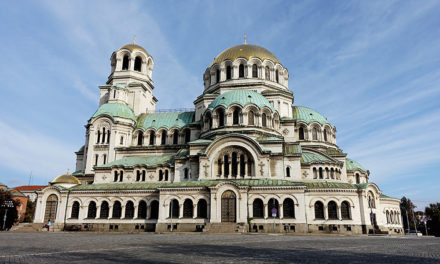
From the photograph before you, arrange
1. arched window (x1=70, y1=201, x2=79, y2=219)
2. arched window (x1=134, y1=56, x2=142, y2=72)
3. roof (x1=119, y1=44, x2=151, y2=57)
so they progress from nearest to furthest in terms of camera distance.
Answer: arched window (x1=70, y1=201, x2=79, y2=219)
roof (x1=119, y1=44, x2=151, y2=57)
arched window (x1=134, y1=56, x2=142, y2=72)

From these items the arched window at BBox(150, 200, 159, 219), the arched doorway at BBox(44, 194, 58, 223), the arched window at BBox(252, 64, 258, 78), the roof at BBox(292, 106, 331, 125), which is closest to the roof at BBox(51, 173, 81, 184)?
the arched doorway at BBox(44, 194, 58, 223)

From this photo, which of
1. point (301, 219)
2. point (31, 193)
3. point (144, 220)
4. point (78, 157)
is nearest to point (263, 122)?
point (301, 219)

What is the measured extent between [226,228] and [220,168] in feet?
25.3

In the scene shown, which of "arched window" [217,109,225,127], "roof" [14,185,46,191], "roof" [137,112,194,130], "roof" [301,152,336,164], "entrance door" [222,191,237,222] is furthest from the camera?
"roof" [14,185,46,191]

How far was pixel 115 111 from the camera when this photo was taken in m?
46.4

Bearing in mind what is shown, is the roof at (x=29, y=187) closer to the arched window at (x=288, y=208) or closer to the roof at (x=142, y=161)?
the roof at (x=142, y=161)

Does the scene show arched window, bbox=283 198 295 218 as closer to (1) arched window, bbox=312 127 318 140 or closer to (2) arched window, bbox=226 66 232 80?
(1) arched window, bbox=312 127 318 140

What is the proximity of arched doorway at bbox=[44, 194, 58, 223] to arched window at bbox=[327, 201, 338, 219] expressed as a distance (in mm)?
31852

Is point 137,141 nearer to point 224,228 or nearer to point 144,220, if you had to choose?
point 144,220

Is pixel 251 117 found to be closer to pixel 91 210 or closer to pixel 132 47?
pixel 91 210

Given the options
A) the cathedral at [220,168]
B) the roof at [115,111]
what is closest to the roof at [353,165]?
the cathedral at [220,168]

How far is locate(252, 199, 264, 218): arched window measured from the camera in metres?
33.8

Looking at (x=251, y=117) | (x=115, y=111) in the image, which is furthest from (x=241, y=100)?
(x=115, y=111)

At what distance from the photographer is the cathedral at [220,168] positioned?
33.7m
